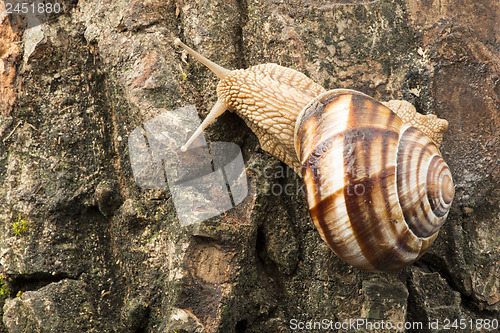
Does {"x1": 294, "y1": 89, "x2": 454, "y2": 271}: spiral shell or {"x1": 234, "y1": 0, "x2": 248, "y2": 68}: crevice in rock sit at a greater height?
{"x1": 234, "y1": 0, "x2": 248, "y2": 68}: crevice in rock

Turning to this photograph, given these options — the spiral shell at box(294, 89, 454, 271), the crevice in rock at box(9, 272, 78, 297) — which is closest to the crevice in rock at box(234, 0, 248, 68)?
the spiral shell at box(294, 89, 454, 271)

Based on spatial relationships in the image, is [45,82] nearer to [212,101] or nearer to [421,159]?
[212,101]

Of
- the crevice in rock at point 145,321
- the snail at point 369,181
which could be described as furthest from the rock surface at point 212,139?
the snail at point 369,181

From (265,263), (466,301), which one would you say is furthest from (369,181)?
(466,301)

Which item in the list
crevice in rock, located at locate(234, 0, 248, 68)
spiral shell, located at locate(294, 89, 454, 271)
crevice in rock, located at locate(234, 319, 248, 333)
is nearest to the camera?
spiral shell, located at locate(294, 89, 454, 271)

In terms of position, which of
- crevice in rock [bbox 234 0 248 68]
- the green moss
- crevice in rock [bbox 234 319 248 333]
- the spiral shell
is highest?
crevice in rock [bbox 234 0 248 68]

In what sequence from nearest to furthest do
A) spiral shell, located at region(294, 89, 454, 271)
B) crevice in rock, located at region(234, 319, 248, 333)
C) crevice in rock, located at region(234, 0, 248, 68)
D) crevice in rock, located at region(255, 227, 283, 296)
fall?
spiral shell, located at region(294, 89, 454, 271) < crevice in rock, located at region(234, 319, 248, 333) < crevice in rock, located at region(255, 227, 283, 296) < crevice in rock, located at region(234, 0, 248, 68)

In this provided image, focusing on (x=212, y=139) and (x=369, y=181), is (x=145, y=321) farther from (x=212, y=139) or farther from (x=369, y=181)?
(x=369, y=181)

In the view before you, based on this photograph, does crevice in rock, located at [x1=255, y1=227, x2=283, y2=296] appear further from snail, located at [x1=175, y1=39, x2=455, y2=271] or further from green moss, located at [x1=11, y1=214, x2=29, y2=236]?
green moss, located at [x1=11, y1=214, x2=29, y2=236]
